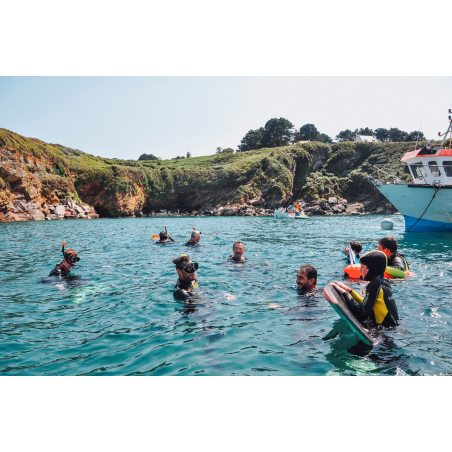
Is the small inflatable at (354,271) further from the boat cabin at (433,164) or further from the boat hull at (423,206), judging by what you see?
the boat cabin at (433,164)

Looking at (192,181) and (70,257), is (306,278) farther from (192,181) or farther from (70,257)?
(192,181)

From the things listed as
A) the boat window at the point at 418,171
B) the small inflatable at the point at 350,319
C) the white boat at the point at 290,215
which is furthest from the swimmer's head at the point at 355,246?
the white boat at the point at 290,215

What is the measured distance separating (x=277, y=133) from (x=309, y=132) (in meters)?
18.7

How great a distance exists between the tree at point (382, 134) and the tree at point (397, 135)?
1.11 m

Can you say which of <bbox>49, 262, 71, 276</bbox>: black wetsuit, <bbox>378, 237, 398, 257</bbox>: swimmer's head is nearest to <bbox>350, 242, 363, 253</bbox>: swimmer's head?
<bbox>378, 237, 398, 257</bbox>: swimmer's head

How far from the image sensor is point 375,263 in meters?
5.32

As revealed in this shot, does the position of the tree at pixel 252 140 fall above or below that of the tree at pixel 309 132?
below

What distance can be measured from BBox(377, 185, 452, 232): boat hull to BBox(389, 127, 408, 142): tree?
87.0m

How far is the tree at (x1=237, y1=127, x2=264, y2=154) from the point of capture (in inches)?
3725

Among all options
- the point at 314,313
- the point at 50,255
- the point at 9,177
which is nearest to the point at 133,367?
the point at 314,313

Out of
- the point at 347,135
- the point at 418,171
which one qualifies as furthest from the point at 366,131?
the point at 418,171

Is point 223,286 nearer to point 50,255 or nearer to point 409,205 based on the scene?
point 50,255

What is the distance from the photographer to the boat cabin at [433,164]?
22.0m

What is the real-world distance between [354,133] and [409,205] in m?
95.8
